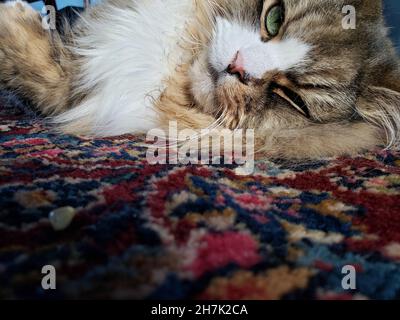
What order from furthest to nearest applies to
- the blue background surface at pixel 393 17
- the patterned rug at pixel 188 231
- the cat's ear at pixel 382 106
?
the blue background surface at pixel 393 17, the cat's ear at pixel 382 106, the patterned rug at pixel 188 231

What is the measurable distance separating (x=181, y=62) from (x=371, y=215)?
81cm

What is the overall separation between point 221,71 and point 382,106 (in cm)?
57

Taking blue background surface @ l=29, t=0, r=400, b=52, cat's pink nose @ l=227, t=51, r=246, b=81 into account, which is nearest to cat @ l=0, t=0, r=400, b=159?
cat's pink nose @ l=227, t=51, r=246, b=81

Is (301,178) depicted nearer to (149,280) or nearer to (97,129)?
(149,280)

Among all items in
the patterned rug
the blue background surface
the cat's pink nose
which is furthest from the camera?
the blue background surface

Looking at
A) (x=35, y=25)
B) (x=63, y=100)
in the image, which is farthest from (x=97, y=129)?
(x=35, y=25)

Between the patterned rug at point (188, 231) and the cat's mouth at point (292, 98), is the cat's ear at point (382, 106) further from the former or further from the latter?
the patterned rug at point (188, 231)

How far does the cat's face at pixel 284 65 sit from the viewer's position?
110 centimetres

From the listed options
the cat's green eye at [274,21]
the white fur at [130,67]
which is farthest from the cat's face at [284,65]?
the white fur at [130,67]

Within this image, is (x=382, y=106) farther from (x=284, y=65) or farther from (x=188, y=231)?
(x=188, y=231)

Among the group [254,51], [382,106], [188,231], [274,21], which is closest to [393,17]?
[382,106]

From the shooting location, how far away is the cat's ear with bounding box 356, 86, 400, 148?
4.03 feet

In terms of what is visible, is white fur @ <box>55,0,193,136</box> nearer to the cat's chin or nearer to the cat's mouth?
the cat's chin

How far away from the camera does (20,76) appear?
50.1 inches
